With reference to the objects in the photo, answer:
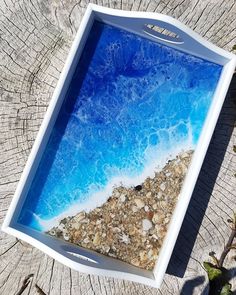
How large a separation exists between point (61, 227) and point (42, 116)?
1.09 feet

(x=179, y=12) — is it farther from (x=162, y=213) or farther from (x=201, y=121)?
(x=162, y=213)

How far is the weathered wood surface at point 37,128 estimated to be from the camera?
5.70 feet

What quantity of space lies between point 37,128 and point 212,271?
25.9 inches

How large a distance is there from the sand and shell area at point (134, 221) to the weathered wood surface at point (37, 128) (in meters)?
0.07

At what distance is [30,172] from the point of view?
163 centimetres

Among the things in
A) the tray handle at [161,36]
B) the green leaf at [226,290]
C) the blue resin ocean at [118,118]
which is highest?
the tray handle at [161,36]

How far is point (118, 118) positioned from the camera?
1.76 meters

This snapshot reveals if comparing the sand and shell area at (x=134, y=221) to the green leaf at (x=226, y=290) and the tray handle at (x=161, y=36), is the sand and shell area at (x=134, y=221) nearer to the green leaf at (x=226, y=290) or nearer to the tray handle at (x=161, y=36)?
the green leaf at (x=226, y=290)

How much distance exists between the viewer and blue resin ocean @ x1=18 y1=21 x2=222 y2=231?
1.73m

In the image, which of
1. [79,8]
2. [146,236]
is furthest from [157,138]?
[79,8]

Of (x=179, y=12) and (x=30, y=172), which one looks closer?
(x=30, y=172)

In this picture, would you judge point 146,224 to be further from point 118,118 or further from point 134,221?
point 118,118

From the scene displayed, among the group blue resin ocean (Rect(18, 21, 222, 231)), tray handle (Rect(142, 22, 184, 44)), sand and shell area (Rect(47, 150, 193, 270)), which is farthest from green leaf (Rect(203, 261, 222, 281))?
tray handle (Rect(142, 22, 184, 44))

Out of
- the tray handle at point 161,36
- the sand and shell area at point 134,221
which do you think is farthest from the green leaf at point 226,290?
the tray handle at point 161,36
